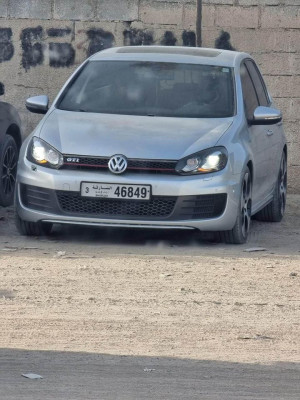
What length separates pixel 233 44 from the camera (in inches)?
567

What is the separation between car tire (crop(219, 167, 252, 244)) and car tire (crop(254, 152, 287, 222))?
133 cm

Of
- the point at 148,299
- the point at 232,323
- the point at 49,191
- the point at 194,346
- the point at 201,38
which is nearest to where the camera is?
the point at 194,346

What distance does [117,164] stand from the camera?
1003cm

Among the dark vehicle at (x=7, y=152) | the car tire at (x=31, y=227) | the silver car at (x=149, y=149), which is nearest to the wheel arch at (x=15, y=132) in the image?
the dark vehicle at (x=7, y=152)

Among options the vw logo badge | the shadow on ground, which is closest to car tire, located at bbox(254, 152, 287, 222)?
the vw logo badge

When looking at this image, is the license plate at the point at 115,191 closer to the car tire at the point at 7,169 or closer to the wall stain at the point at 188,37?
the car tire at the point at 7,169

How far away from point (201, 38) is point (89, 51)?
119 cm

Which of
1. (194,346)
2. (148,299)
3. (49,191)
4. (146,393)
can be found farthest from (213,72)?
(146,393)

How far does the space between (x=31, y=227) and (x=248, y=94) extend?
221 centimetres

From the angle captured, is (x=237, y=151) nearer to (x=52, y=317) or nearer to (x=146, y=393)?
(x=52, y=317)

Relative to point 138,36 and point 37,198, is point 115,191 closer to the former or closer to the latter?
point 37,198

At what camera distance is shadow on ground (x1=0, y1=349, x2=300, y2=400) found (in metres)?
6.07

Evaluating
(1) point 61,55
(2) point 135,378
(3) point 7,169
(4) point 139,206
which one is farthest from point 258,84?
(2) point 135,378

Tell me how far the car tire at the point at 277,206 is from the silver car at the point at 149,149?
2.30 ft
